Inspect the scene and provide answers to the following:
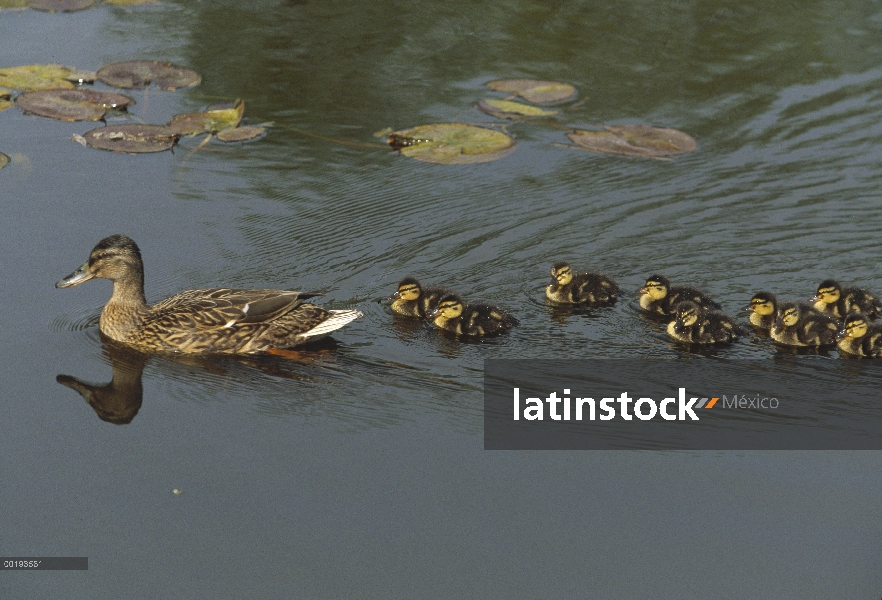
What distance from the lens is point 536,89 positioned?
966cm

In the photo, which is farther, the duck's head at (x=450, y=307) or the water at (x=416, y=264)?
the duck's head at (x=450, y=307)

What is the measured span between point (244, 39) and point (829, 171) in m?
5.12

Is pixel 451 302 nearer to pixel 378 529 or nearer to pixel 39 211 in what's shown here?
pixel 378 529

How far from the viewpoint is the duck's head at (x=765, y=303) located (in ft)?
22.2

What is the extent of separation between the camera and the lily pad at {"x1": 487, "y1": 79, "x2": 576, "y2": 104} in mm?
9539

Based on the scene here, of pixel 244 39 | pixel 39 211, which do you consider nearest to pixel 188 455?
pixel 39 211

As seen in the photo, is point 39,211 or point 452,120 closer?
point 39,211

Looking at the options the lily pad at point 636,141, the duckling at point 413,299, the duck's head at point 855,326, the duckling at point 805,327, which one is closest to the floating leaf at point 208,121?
the lily pad at point 636,141

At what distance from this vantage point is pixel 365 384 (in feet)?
19.7

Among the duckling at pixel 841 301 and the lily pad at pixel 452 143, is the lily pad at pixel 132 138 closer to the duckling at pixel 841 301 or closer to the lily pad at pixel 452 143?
the lily pad at pixel 452 143

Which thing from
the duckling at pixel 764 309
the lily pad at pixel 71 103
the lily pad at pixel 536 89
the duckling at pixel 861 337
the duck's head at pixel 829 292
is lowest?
the duckling at pixel 861 337

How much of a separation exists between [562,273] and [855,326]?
65.3 inches

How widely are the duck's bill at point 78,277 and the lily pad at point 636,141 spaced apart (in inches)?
151

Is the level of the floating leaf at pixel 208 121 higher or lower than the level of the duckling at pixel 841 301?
higher
